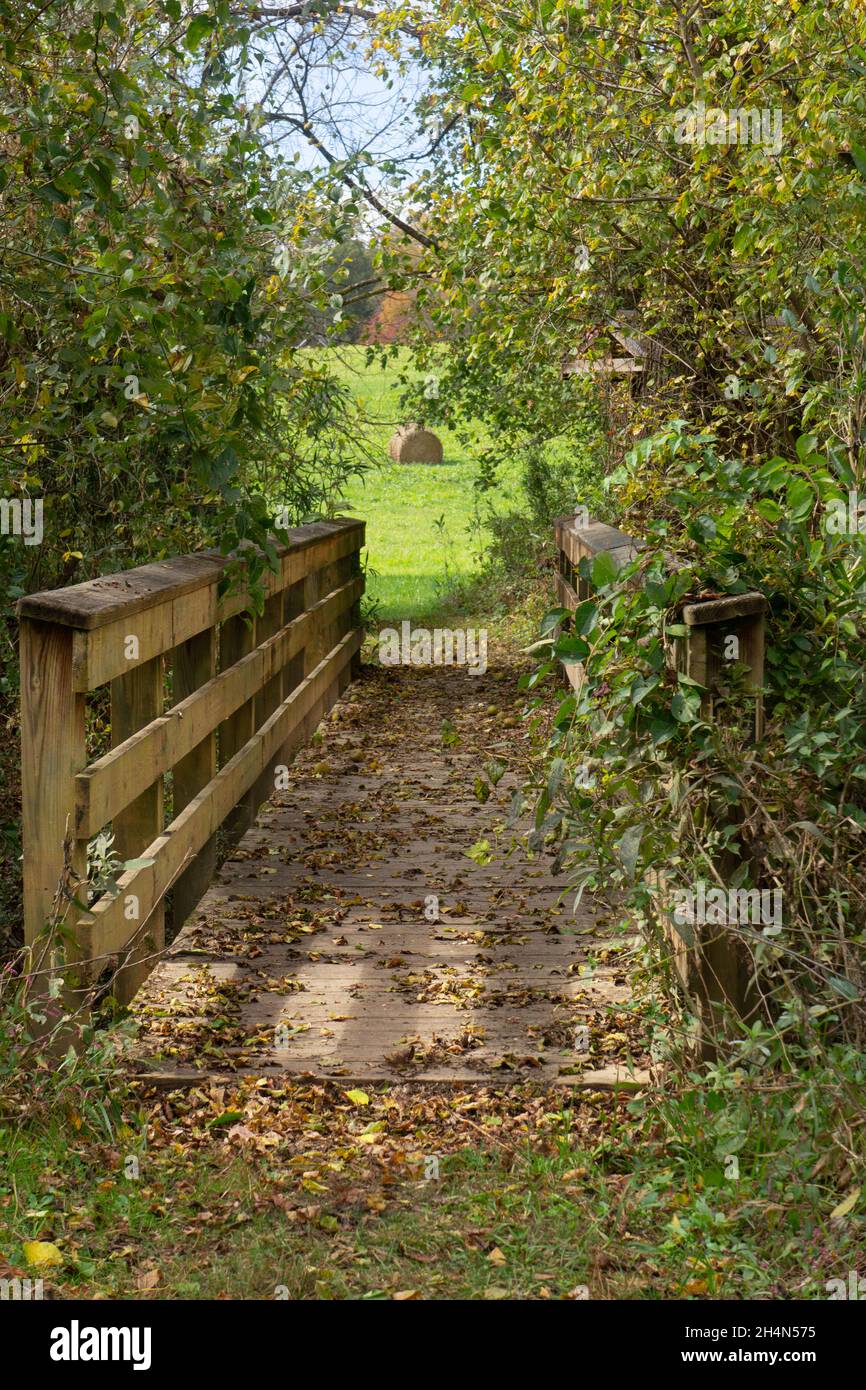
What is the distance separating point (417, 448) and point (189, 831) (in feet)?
80.7

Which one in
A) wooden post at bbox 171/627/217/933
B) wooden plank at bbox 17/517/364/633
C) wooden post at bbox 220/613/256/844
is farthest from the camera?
wooden post at bbox 220/613/256/844

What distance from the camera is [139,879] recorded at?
Result: 427 cm

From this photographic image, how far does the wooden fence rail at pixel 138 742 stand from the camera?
3656 mm

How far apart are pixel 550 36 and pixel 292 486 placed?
348cm

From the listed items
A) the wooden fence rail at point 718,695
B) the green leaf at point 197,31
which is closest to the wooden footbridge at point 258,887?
the wooden fence rail at point 718,695

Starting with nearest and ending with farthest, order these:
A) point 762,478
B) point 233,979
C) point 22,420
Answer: point 762,478 → point 233,979 → point 22,420

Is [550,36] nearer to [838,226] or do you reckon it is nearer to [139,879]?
[838,226]

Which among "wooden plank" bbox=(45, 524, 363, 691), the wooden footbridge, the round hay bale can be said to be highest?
the round hay bale

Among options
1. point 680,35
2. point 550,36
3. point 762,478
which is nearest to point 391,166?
point 550,36

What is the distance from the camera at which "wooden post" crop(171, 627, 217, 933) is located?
5.30 m

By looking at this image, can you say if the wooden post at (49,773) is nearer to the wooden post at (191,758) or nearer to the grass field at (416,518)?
the wooden post at (191,758)

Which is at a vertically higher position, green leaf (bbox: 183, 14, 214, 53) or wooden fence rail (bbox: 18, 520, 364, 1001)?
green leaf (bbox: 183, 14, 214, 53)

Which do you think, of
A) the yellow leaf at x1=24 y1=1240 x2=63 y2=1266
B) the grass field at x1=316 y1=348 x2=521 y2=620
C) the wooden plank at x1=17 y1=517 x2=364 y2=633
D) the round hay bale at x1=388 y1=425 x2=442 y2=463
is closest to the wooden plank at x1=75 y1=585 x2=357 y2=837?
the wooden plank at x1=17 y1=517 x2=364 y2=633

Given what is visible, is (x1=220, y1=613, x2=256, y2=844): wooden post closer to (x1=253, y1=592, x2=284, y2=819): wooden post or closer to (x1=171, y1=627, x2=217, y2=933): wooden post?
(x1=253, y1=592, x2=284, y2=819): wooden post
